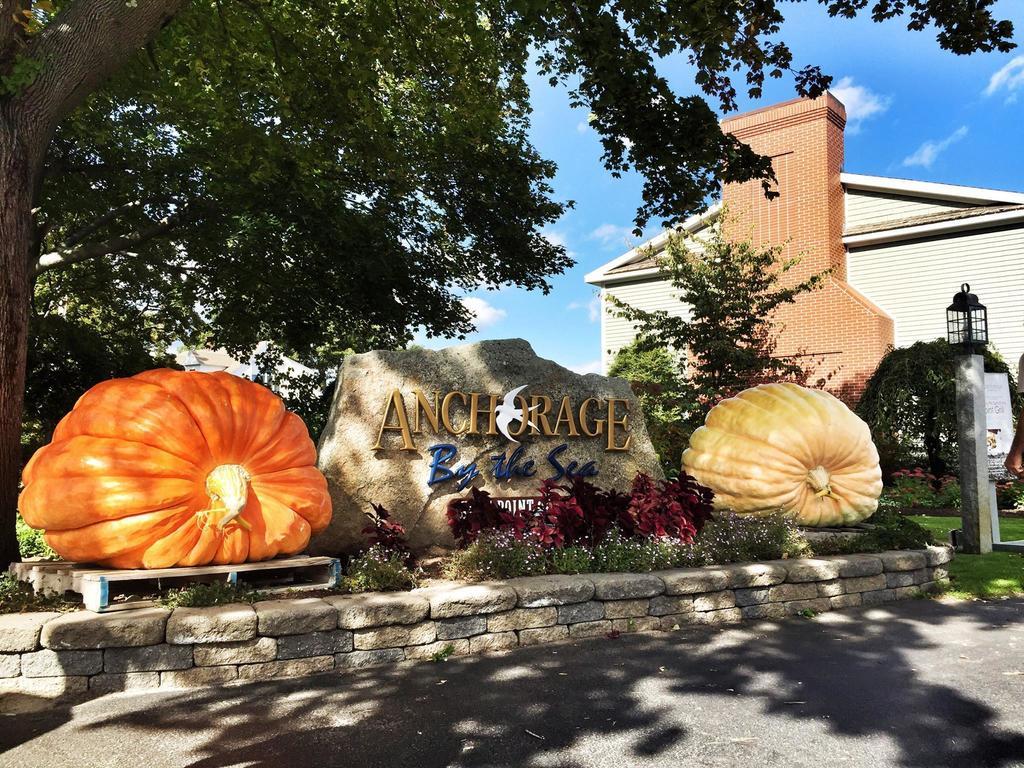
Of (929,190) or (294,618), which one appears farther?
(929,190)

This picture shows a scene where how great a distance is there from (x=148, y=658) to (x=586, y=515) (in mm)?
3178

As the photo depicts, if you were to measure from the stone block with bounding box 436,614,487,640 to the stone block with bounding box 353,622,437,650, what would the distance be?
0.05 m

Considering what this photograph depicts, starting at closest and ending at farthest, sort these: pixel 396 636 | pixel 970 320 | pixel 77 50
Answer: pixel 396 636
pixel 77 50
pixel 970 320

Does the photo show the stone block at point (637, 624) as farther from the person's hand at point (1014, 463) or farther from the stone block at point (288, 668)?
the person's hand at point (1014, 463)

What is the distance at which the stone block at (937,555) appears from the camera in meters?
6.60

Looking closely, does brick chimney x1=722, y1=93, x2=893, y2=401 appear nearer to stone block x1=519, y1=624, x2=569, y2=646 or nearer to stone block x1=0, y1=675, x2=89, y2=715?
stone block x1=519, y1=624, x2=569, y2=646

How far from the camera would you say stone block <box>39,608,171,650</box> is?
150 inches

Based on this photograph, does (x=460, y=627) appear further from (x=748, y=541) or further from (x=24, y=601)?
(x=748, y=541)

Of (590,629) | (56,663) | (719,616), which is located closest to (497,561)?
(590,629)

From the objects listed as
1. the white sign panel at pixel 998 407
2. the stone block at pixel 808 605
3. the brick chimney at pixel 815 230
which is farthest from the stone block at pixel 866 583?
the brick chimney at pixel 815 230

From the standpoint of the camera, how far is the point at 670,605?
5.30 metres

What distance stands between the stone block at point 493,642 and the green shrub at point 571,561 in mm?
765

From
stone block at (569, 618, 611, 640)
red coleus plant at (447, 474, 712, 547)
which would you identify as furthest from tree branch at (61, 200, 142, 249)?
stone block at (569, 618, 611, 640)

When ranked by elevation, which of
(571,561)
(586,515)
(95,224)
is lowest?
(571,561)
